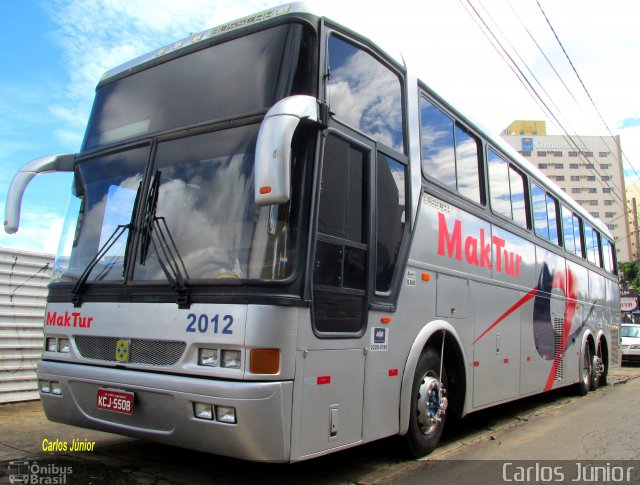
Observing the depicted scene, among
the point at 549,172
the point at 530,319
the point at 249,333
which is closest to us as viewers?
the point at 249,333

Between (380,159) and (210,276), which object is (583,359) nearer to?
(380,159)

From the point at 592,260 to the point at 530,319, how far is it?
17.1 feet

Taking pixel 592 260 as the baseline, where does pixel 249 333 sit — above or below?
below

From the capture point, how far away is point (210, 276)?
384 centimetres

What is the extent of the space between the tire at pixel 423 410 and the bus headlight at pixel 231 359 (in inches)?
85.0

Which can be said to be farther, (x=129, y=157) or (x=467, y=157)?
(x=467, y=157)

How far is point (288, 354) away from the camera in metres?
3.62

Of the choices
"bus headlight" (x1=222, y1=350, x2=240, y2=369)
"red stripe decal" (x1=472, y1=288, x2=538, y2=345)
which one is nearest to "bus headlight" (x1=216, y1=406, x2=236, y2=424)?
"bus headlight" (x1=222, y1=350, x2=240, y2=369)

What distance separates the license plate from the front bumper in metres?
0.04

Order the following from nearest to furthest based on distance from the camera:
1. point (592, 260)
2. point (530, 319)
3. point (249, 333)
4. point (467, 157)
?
point (249, 333), point (467, 157), point (530, 319), point (592, 260)

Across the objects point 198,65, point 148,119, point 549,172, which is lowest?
point 148,119

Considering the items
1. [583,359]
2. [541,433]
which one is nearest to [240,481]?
[541,433]

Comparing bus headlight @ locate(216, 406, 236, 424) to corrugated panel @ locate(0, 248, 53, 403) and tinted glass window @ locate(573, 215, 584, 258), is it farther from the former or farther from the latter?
tinted glass window @ locate(573, 215, 584, 258)

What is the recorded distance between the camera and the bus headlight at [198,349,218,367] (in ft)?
12.1
